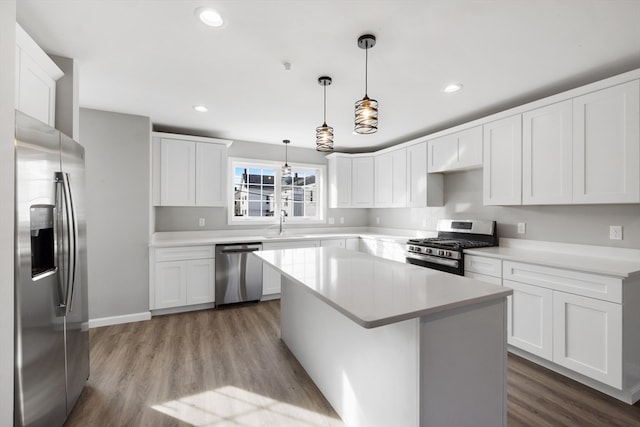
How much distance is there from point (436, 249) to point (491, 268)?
23.5 inches

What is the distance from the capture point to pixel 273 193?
16.0 ft

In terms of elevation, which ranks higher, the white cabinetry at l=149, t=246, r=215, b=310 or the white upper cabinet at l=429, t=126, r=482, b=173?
the white upper cabinet at l=429, t=126, r=482, b=173

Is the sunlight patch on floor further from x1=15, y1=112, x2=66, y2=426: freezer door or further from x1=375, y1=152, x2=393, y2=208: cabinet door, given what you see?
x1=375, y1=152, x2=393, y2=208: cabinet door

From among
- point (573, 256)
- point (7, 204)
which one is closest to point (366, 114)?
point (7, 204)

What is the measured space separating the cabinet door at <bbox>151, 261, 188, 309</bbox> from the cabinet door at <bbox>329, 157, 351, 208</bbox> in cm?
259

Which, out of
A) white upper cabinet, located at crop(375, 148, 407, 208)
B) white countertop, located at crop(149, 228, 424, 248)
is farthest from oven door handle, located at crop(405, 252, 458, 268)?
white upper cabinet, located at crop(375, 148, 407, 208)

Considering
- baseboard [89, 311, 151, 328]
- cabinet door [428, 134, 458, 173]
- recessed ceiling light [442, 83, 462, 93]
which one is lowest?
baseboard [89, 311, 151, 328]

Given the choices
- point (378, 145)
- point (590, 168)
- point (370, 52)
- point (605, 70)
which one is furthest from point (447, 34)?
point (378, 145)

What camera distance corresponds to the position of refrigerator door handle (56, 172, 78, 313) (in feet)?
5.40

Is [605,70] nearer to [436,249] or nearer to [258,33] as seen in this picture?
[436,249]

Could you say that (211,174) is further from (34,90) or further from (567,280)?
(567,280)

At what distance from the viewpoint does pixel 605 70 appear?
2.23 m

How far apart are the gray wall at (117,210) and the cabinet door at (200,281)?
0.47m

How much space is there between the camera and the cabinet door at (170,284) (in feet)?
11.4
